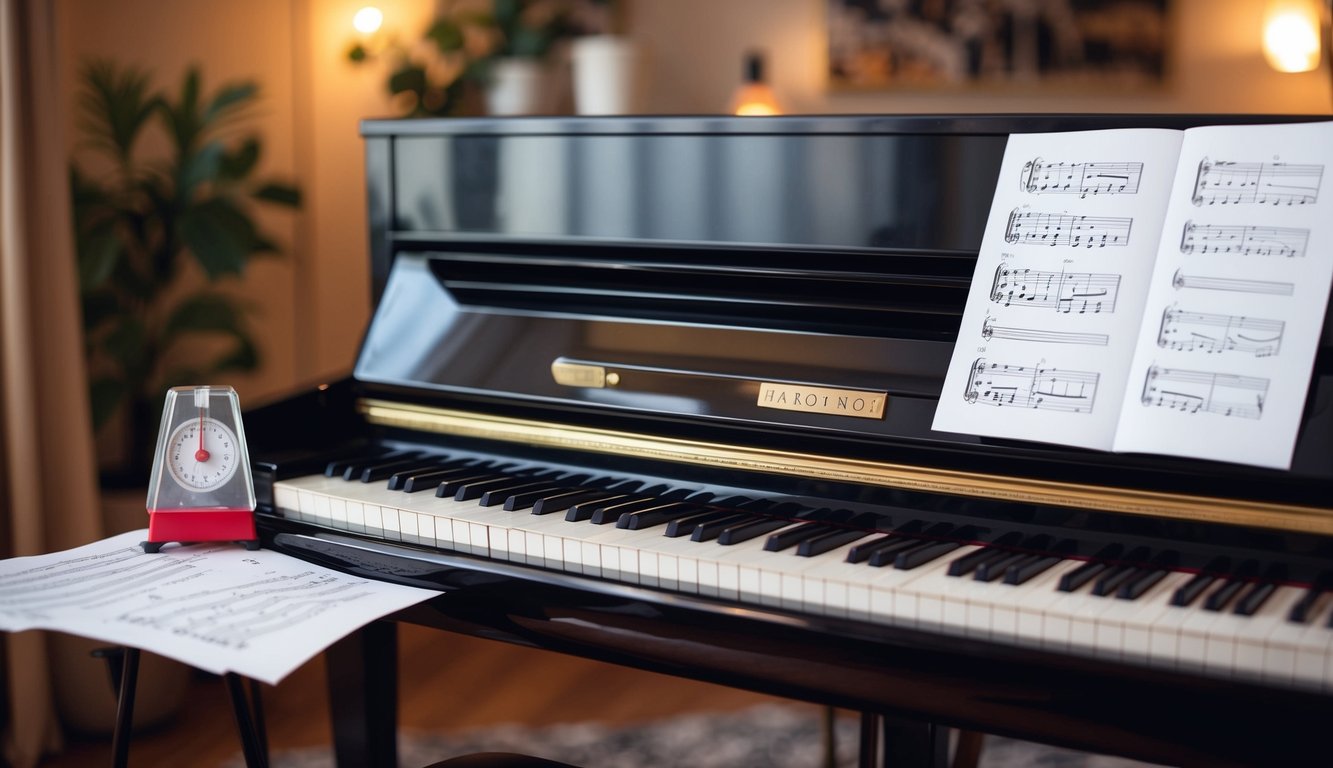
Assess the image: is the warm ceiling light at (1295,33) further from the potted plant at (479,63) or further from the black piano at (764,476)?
the black piano at (764,476)

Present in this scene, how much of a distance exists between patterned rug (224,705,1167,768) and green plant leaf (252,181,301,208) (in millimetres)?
1329

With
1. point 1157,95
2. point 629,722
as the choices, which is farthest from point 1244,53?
point 629,722

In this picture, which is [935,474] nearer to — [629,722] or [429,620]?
[429,620]

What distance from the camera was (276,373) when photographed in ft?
11.9

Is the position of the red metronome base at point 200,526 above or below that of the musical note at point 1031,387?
below

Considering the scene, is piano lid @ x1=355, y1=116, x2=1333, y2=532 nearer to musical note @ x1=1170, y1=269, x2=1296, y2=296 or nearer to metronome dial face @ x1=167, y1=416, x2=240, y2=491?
musical note @ x1=1170, y1=269, x2=1296, y2=296

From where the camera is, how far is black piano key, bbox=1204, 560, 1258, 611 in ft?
3.54

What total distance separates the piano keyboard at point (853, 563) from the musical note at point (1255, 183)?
36 cm

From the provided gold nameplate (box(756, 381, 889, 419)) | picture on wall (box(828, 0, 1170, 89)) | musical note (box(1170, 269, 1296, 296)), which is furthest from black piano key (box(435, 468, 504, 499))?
picture on wall (box(828, 0, 1170, 89))

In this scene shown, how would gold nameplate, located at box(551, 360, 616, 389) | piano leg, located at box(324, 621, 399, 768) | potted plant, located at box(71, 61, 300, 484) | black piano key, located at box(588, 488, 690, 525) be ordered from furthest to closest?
potted plant, located at box(71, 61, 300, 484), piano leg, located at box(324, 621, 399, 768), gold nameplate, located at box(551, 360, 616, 389), black piano key, located at box(588, 488, 690, 525)

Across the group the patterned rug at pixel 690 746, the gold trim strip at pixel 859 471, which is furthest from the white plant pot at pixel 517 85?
the gold trim strip at pixel 859 471

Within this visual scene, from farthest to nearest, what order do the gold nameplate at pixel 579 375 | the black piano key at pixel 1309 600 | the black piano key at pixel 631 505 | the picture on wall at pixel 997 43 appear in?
the picture on wall at pixel 997 43
the gold nameplate at pixel 579 375
the black piano key at pixel 631 505
the black piano key at pixel 1309 600

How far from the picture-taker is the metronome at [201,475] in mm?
1461

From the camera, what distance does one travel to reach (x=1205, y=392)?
3.88ft
